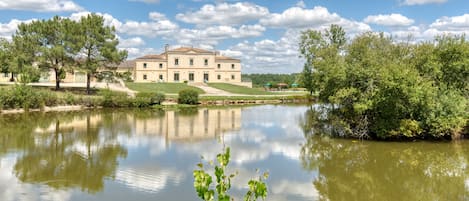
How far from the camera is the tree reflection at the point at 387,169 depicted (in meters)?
10.7

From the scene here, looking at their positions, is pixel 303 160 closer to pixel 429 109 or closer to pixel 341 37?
pixel 429 109

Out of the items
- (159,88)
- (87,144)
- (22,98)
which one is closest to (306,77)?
(159,88)

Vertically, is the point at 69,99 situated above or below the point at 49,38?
below

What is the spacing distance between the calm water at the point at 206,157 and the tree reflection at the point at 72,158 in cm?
3

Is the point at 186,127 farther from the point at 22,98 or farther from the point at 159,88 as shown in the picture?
the point at 159,88

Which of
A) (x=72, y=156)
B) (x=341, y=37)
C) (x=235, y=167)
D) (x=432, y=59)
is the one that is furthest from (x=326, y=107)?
(x=341, y=37)

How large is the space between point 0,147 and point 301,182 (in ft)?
42.4

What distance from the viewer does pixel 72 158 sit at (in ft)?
48.7

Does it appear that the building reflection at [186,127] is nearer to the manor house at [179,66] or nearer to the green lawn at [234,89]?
the green lawn at [234,89]

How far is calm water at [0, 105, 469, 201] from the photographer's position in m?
10.6

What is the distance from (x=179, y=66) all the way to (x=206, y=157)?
51913 millimetres

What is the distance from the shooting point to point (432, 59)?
61.9 feet

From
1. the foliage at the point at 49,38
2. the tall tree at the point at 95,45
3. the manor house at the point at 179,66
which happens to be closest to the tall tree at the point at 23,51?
the foliage at the point at 49,38

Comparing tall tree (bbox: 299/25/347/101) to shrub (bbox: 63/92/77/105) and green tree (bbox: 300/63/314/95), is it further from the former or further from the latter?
shrub (bbox: 63/92/77/105)
